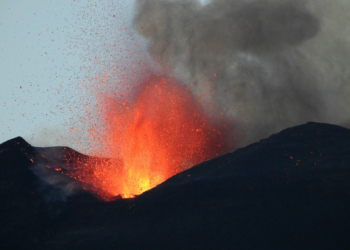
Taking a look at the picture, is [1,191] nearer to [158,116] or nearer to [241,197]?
[241,197]

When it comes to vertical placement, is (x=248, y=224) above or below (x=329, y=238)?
above

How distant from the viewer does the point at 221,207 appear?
47.2ft

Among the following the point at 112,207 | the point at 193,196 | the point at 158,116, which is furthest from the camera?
the point at 158,116

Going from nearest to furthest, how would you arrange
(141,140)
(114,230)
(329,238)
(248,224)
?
(329,238) → (248,224) → (114,230) → (141,140)

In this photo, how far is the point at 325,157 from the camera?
653 inches

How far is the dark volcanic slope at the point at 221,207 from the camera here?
12.6m

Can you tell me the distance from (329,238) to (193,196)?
6.02 m

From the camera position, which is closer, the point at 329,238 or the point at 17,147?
the point at 329,238

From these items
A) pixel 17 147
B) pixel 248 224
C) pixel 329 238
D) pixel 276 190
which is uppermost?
pixel 17 147

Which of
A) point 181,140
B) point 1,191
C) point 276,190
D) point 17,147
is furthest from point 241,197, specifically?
point 181,140

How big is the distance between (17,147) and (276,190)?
15591mm

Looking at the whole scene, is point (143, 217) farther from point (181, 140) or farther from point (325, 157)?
point (181, 140)

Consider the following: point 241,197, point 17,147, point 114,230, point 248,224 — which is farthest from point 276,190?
point 17,147

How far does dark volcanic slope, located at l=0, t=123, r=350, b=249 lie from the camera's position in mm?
12625
